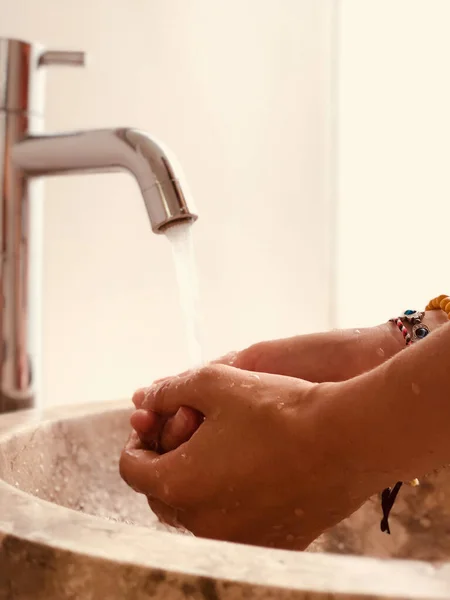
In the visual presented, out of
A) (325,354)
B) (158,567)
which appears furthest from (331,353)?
(158,567)

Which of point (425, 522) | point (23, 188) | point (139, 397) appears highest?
point (23, 188)

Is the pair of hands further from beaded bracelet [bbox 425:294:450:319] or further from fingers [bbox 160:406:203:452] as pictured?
beaded bracelet [bbox 425:294:450:319]

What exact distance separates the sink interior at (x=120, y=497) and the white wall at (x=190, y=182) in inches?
11.3

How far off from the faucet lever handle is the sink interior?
310 mm

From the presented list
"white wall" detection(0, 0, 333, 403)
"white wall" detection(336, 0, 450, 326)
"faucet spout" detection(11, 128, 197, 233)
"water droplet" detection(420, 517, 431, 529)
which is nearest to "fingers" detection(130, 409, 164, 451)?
"faucet spout" detection(11, 128, 197, 233)

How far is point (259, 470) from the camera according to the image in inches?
14.7

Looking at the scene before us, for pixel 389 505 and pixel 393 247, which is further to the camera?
pixel 393 247

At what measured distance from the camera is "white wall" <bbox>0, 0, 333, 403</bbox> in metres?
0.90

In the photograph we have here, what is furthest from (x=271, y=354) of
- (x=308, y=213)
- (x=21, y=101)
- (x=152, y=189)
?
(x=308, y=213)

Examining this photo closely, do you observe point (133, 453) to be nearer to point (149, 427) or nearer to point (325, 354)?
point (149, 427)

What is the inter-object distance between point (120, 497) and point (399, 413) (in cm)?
34

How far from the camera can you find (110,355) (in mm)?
945

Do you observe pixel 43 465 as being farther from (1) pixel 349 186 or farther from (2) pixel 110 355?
(1) pixel 349 186

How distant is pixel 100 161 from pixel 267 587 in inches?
16.5
